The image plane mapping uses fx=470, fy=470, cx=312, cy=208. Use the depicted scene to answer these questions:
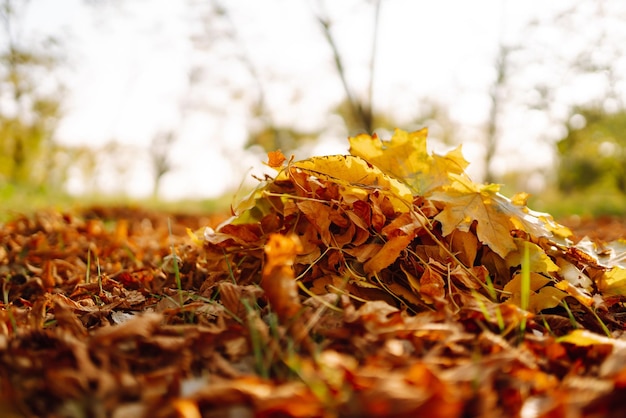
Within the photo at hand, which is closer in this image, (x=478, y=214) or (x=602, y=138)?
(x=478, y=214)

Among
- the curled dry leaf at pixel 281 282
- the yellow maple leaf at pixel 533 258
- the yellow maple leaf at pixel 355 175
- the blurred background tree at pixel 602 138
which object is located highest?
the yellow maple leaf at pixel 355 175

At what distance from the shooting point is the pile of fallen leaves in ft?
2.58

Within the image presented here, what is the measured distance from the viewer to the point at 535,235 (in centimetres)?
151

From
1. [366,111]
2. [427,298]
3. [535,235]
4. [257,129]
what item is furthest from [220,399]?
[257,129]

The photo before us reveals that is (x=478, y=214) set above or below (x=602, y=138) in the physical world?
above

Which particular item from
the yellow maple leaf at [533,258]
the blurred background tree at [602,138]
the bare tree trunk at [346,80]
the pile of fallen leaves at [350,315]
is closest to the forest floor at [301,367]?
the pile of fallen leaves at [350,315]

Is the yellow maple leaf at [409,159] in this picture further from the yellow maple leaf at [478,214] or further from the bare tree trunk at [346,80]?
the bare tree trunk at [346,80]

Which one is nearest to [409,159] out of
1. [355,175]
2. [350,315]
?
[355,175]

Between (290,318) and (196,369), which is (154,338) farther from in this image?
(290,318)

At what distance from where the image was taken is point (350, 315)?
107 cm

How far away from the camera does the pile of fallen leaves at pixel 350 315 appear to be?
786mm

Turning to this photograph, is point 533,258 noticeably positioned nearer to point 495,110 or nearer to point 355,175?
point 355,175

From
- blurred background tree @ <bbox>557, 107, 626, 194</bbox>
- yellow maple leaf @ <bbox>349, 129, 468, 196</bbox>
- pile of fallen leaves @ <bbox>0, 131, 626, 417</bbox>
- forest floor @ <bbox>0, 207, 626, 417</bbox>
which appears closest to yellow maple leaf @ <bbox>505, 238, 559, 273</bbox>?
pile of fallen leaves @ <bbox>0, 131, 626, 417</bbox>

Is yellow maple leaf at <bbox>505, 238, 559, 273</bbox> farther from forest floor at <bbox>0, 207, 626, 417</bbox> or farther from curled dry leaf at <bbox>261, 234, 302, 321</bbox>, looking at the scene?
curled dry leaf at <bbox>261, 234, 302, 321</bbox>
